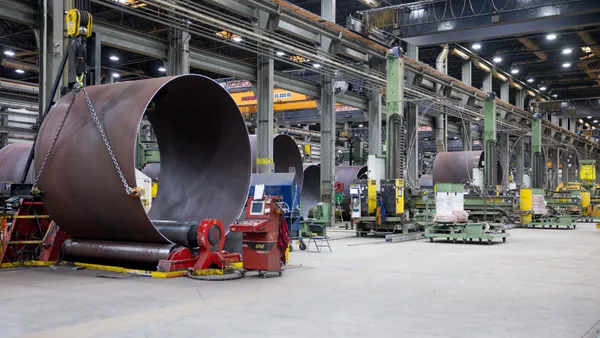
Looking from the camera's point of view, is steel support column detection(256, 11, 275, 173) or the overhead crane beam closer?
the overhead crane beam

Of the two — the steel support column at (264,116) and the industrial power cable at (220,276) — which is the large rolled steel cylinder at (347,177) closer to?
the steel support column at (264,116)

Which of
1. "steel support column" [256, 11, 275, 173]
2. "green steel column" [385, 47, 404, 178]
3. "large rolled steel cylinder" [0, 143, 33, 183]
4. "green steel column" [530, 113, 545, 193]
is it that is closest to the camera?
"large rolled steel cylinder" [0, 143, 33, 183]

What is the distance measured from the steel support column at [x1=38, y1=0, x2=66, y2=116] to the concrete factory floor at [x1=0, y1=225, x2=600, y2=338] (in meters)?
4.31

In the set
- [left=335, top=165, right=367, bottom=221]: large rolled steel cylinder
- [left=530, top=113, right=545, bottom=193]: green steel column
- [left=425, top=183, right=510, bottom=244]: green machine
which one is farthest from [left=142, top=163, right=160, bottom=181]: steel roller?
[left=530, top=113, right=545, bottom=193]: green steel column

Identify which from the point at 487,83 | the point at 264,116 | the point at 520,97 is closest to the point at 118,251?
the point at 264,116

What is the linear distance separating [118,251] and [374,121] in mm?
16819

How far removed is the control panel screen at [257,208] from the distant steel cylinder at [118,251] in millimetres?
1246

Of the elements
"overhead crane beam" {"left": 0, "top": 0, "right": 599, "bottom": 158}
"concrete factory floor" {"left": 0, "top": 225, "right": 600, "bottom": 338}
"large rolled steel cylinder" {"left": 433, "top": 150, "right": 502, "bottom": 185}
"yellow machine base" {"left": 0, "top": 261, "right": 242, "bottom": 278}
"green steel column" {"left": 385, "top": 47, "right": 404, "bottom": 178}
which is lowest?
"concrete factory floor" {"left": 0, "top": 225, "right": 600, "bottom": 338}

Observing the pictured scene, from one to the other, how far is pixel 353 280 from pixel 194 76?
13.1 ft

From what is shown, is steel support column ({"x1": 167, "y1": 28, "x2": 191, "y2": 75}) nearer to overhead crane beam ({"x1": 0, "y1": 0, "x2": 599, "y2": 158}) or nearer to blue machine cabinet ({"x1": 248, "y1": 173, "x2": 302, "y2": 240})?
overhead crane beam ({"x1": 0, "y1": 0, "x2": 599, "y2": 158})

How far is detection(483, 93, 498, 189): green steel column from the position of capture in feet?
74.6

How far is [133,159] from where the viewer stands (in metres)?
8.09

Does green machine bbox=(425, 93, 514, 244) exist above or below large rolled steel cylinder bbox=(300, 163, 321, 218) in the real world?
below

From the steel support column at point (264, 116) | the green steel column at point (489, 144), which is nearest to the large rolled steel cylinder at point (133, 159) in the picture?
the steel support column at point (264, 116)
